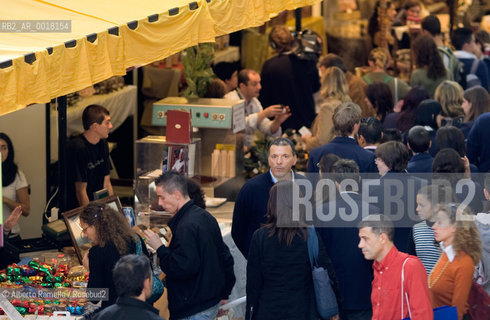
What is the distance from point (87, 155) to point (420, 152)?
2.60 m

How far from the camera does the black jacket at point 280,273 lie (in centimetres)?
558

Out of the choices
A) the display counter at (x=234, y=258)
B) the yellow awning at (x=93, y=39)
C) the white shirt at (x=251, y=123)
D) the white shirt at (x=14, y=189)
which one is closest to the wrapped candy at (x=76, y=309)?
the display counter at (x=234, y=258)

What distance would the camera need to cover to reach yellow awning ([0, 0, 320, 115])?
5543 mm

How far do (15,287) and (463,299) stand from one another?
280 cm

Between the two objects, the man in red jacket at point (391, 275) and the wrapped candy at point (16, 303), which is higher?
the man in red jacket at point (391, 275)

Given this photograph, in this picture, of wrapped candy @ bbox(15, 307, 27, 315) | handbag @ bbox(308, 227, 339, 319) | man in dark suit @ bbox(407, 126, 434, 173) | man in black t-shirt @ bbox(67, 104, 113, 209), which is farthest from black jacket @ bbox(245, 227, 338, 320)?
man in black t-shirt @ bbox(67, 104, 113, 209)

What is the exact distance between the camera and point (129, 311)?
476 cm

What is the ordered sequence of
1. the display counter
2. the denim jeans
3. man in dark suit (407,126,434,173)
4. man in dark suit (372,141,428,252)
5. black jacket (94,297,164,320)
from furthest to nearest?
man in dark suit (407,126,434,173), the display counter, man in dark suit (372,141,428,252), the denim jeans, black jacket (94,297,164,320)

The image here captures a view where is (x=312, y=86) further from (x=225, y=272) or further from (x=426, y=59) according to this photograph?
(x=225, y=272)

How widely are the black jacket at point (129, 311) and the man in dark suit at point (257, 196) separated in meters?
1.90

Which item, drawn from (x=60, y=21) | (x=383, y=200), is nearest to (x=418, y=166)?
(x=383, y=200)

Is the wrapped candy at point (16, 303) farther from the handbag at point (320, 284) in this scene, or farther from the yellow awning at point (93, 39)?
the handbag at point (320, 284)

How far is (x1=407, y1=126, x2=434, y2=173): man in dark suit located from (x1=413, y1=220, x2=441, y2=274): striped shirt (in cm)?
140

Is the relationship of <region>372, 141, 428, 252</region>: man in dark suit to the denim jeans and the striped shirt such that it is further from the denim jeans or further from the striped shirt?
the denim jeans
